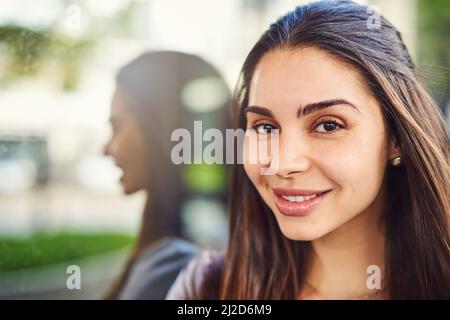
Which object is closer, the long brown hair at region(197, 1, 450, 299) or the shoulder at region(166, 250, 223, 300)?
the long brown hair at region(197, 1, 450, 299)

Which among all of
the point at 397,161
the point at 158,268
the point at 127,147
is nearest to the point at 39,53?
the point at 127,147

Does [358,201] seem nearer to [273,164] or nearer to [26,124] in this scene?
[273,164]

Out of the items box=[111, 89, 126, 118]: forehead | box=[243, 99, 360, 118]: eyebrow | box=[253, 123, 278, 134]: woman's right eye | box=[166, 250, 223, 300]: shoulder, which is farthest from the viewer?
box=[111, 89, 126, 118]: forehead

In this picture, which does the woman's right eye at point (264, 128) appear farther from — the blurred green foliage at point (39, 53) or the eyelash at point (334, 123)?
the blurred green foliage at point (39, 53)

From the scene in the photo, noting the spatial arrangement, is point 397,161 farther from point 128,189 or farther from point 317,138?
point 128,189

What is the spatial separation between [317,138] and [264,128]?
15 cm

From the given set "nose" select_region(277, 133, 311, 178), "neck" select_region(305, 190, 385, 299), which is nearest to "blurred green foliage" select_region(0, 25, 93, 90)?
"nose" select_region(277, 133, 311, 178)

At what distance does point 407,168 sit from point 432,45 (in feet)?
1.37

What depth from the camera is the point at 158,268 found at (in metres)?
1.71

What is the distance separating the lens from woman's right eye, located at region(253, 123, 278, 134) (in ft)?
4.59

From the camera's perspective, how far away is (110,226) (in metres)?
1.74

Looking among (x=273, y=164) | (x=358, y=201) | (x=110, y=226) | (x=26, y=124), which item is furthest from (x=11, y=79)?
(x=358, y=201)

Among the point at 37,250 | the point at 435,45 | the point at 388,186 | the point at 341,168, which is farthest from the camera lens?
the point at 37,250

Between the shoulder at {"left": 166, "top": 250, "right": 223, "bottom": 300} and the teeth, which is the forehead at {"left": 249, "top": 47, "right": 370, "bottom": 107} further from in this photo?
the shoulder at {"left": 166, "top": 250, "right": 223, "bottom": 300}
